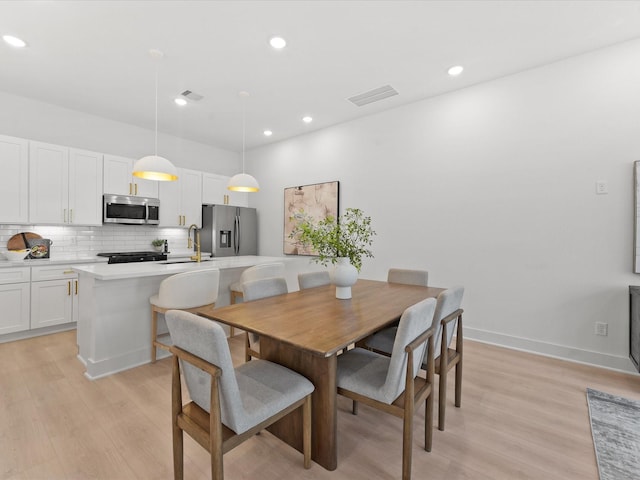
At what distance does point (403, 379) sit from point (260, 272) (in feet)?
6.35

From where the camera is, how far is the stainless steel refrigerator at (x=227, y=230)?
5.35 meters

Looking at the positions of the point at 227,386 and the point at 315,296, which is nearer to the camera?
the point at 227,386

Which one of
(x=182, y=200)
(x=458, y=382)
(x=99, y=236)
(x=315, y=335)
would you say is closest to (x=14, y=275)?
(x=99, y=236)

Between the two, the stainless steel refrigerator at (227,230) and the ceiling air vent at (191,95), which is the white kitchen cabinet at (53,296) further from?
the ceiling air vent at (191,95)

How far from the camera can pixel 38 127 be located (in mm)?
4051

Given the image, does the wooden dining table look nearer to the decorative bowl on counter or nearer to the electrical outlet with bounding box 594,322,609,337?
the electrical outlet with bounding box 594,322,609,337

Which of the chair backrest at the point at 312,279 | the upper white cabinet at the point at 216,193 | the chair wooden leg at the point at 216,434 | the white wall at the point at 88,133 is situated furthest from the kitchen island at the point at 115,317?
the upper white cabinet at the point at 216,193

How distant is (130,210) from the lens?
4523 mm

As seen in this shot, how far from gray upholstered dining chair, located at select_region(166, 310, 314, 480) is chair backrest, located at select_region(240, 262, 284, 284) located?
4.95 ft

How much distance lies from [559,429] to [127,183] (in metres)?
5.55

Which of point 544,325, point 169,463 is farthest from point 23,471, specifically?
point 544,325

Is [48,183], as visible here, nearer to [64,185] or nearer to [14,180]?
[64,185]

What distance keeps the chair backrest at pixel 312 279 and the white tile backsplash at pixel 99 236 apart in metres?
3.58

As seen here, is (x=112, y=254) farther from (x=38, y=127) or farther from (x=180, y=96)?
(x=180, y=96)
